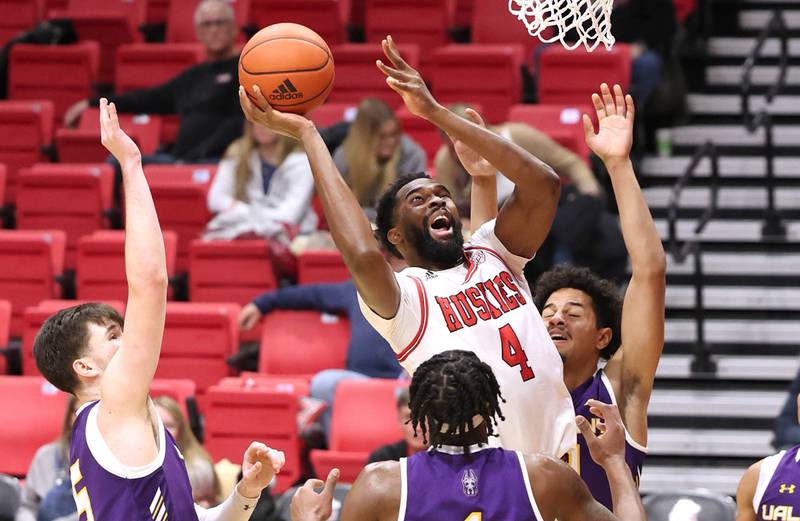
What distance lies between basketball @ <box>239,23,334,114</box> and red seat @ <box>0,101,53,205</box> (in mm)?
5345

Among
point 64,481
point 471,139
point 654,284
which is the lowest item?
point 64,481

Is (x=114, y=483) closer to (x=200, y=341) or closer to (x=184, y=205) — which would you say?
(x=200, y=341)

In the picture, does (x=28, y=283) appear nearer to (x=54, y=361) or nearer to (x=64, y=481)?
(x=64, y=481)

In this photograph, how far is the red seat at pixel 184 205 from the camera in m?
8.88

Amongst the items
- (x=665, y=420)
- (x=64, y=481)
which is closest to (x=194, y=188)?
(x=64, y=481)

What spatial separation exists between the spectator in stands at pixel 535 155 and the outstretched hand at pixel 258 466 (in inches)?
145

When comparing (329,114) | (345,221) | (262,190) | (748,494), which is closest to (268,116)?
(345,221)

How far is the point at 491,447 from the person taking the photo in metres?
3.84


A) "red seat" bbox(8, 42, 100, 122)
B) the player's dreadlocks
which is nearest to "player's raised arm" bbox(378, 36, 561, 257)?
the player's dreadlocks

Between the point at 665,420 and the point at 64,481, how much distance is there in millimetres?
3234

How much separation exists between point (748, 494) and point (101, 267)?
4442 millimetres

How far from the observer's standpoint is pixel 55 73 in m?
10.5

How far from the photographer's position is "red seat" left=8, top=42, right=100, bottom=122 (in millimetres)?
10344

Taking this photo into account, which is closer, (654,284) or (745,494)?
(654,284)
